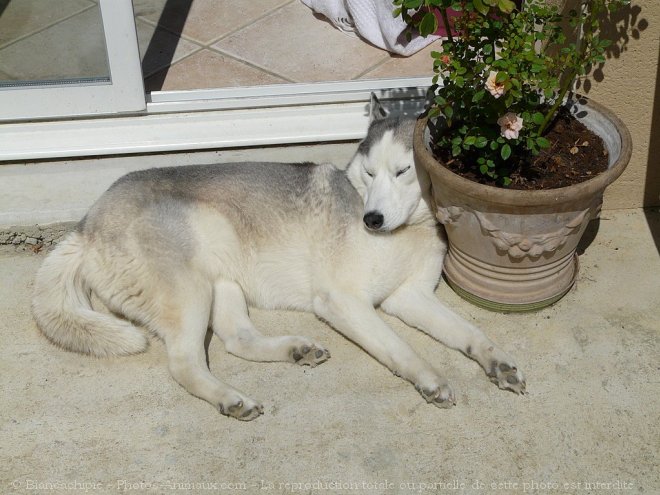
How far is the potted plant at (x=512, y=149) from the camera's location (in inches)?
108

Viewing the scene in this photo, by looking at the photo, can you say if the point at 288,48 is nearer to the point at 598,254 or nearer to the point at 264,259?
the point at 264,259

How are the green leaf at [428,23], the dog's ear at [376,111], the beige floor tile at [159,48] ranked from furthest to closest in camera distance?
the beige floor tile at [159,48] < the dog's ear at [376,111] < the green leaf at [428,23]

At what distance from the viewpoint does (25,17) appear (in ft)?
12.2

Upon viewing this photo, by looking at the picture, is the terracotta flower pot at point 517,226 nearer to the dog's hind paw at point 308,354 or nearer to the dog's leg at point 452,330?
the dog's leg at point 452,330

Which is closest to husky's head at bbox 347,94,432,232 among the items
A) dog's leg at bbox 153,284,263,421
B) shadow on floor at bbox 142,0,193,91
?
dog's leg at bbox 153,284,263,421

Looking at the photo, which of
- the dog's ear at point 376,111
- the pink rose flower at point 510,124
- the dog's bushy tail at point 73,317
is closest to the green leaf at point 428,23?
the pink rose flower at point 510,124

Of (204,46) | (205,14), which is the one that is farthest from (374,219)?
(205,14)

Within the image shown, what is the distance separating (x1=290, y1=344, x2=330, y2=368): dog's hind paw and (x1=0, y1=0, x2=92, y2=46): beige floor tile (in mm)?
2214

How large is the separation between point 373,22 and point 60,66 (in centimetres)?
210

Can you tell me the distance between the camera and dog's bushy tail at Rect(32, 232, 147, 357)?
9.61 ft

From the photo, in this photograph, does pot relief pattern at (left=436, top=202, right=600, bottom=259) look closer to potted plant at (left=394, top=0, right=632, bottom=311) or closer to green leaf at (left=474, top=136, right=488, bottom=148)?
potted plant at (left=394, top=0, right=632, bottom=311)

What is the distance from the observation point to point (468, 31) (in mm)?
2803

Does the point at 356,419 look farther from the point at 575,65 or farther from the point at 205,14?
the point at 205,14

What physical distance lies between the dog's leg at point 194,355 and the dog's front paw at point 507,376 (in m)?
0.99
